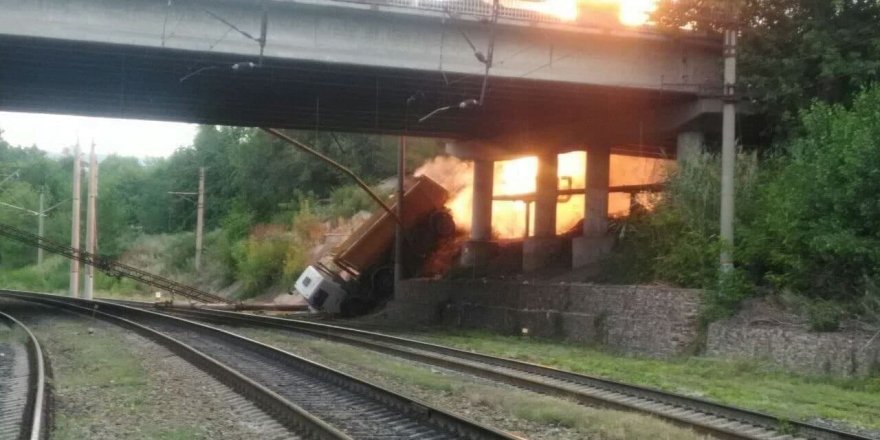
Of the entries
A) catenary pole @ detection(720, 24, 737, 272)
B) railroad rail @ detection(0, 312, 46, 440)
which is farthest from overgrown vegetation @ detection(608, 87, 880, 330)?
railroad rail @ detection(0, 312, 46, 440)


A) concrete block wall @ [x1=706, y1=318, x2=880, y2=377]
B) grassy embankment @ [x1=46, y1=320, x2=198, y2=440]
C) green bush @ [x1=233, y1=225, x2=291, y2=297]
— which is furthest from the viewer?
green bush @ [x1=233, y1=225, x2=291, y2=297]

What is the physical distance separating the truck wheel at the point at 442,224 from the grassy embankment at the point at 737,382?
57.3 feet

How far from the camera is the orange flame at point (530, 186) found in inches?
1382

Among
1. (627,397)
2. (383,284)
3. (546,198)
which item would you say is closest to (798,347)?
(627,397)

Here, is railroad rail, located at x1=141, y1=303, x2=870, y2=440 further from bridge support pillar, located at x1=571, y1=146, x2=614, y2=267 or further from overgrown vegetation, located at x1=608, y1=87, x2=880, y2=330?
bridge support pillar, located at x1=571, y1=146, x2=614, y2=267

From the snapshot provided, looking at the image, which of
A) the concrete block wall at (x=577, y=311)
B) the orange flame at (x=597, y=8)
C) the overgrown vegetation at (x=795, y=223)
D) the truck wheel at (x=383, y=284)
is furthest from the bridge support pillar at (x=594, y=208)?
the truck wheel at (x=383, y=284)

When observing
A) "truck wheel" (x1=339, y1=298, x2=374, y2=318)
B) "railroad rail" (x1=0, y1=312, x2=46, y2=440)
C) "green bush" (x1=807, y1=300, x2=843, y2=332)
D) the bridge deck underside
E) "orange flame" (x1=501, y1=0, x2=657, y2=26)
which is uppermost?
"orange flame" (x1=501, y1=0, x2=657, y2=26)

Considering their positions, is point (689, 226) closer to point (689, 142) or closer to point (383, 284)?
point (689, 142)

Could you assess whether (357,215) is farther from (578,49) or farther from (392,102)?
(578,49)

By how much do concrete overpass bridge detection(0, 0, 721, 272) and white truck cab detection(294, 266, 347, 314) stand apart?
888cm

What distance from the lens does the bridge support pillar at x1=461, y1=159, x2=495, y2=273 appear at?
37344 millimetres

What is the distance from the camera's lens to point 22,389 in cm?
1412

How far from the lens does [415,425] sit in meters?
10.8

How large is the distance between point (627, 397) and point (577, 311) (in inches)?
463
